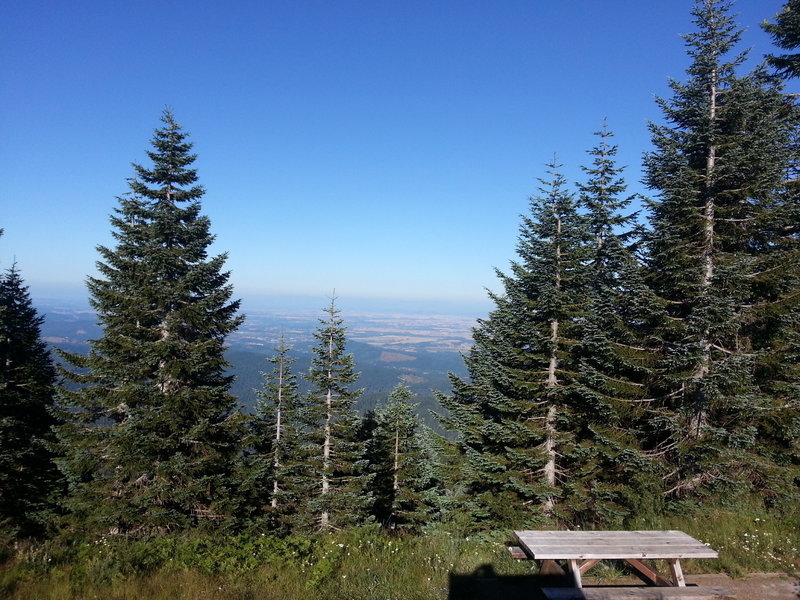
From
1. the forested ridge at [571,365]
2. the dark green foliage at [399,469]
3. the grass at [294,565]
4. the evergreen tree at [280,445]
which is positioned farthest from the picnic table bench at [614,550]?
the dark green foliage at [399,469]

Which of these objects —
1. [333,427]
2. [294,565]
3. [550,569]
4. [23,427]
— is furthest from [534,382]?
[23,427]

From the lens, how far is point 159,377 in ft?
36.8

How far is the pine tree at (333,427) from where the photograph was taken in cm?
1658

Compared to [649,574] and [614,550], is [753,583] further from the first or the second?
[614,550]

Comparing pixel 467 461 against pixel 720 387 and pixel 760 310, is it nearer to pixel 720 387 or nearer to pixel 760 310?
pixel 720 387

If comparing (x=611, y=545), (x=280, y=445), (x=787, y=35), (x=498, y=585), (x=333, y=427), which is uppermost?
(x=787, y=35)

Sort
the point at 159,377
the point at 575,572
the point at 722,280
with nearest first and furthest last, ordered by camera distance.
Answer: the point at 575,572
the point at 722,280
the point at 159,377

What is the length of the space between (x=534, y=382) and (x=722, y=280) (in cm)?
489

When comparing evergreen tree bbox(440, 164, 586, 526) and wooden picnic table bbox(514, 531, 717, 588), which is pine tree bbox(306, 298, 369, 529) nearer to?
evergreen tree bbox(440, 164, 586, 526)

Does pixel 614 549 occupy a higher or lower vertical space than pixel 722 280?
lower

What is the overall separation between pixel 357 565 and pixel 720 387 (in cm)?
823

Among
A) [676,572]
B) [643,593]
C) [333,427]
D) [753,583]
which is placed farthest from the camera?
[333,427]

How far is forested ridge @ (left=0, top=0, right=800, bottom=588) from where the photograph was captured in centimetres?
896

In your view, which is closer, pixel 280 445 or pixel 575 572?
pixel 575 572
